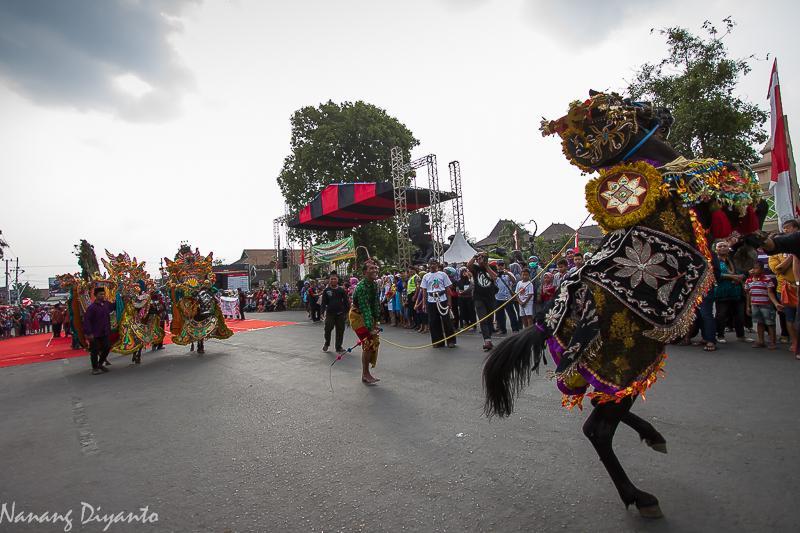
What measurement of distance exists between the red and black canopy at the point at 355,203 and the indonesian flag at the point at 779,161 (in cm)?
1379

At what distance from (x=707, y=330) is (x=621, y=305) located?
19.1 ft

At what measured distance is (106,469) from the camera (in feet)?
12.7

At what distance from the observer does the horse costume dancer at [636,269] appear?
245 cm

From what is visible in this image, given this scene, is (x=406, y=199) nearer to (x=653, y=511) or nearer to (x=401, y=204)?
(x=401, y=204)

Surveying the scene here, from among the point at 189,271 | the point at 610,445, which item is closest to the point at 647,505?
the point at 610,445

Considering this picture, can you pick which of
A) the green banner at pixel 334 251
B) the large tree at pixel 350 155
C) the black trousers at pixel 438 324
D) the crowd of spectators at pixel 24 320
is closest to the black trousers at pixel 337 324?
the black trousers at pixel 438 324

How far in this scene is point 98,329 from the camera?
911 cm

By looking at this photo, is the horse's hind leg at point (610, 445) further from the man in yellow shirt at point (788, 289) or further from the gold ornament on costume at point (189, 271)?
the gold ornament on costume at point (189, 271)

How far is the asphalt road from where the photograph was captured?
8.90ft

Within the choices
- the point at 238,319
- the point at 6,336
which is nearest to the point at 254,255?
the point at 6,336

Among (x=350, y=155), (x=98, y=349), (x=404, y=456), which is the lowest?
(x=404, y=456)

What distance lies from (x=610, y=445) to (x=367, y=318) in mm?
4353

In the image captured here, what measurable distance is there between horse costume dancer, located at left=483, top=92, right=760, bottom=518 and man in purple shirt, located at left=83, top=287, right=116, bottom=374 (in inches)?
370

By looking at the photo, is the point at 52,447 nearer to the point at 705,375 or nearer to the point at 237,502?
the point at 237,502
